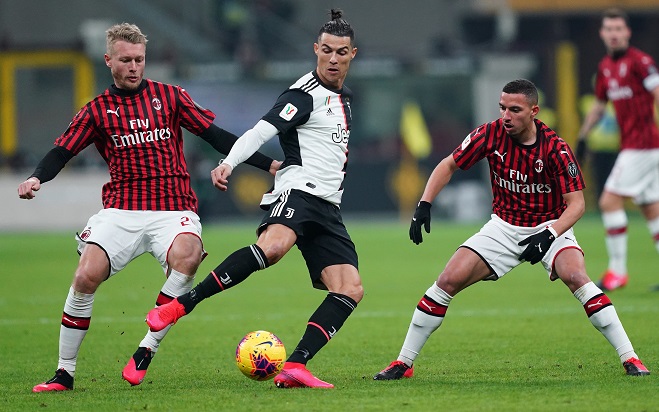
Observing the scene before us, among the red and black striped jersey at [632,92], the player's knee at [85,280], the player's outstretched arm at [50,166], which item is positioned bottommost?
the player's knee at [85,280]

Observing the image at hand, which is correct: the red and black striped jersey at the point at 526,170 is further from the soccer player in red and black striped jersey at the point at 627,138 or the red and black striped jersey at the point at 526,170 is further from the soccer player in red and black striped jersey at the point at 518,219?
the soccer player in red and black striped jersey at the point at 627,138

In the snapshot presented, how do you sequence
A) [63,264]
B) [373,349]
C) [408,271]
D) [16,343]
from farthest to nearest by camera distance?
[63,264], [408,271], [16,343], [373,349]

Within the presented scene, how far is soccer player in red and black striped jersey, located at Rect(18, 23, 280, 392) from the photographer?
293 inches

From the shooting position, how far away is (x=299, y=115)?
298 inches

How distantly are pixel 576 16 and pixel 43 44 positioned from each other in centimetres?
1440

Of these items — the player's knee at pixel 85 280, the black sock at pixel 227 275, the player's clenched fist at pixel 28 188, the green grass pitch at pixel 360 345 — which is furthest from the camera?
the player's knee at pixel 85 280

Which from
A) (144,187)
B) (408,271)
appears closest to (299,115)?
(144,187)

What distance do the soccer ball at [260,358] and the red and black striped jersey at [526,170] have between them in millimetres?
1776

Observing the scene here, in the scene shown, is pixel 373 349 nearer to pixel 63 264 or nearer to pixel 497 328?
pixel 497 328

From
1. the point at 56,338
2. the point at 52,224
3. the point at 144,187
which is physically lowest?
the point at 52,224

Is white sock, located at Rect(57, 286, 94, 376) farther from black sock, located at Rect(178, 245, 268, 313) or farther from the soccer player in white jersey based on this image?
the soccer player in white jersey

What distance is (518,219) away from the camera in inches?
312

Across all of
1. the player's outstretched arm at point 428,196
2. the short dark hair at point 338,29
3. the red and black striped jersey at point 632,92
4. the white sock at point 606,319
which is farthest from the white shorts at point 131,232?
the red and black striped jersey at point 632,92

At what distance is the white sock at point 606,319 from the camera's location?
760cm
